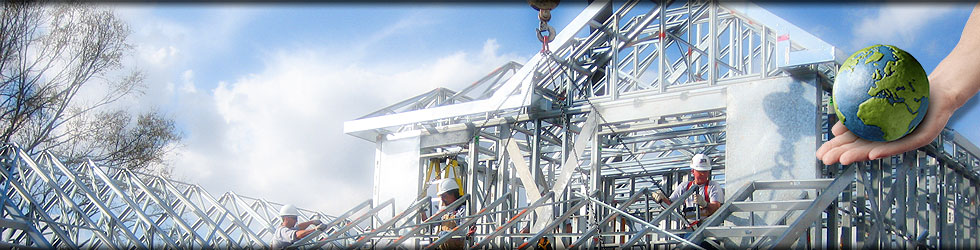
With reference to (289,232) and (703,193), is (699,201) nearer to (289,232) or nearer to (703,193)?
(703,193)

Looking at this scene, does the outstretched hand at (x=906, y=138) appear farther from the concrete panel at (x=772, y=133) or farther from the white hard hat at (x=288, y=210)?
the white hard hat at (x=288, y=210)

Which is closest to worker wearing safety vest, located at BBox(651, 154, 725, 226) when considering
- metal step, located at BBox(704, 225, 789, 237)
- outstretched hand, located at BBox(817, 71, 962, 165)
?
metal step, located at BBox(704, 225, 789, 237)

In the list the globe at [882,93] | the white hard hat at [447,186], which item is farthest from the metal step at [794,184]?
the globe at [882,93]

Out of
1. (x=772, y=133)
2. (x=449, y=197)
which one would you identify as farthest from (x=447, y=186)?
(x=772, y=133)

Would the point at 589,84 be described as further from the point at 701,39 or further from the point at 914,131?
the point at 914,131

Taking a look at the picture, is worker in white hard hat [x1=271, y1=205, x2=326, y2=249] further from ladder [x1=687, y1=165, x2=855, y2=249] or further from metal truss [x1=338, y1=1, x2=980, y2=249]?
ladder [x1=687, y1=165, x2=855, y2=249]

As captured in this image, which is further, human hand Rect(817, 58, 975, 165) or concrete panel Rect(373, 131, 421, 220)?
concrete panel Rect(373, 131, 421, 220)

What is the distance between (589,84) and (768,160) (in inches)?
158

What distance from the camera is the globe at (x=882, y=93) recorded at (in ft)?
16.1

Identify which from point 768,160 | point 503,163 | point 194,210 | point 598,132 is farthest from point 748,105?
point 194,210

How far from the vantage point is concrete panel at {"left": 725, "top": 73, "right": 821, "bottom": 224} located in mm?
11852

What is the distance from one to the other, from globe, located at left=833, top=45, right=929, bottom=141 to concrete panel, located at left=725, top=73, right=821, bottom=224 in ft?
20.4

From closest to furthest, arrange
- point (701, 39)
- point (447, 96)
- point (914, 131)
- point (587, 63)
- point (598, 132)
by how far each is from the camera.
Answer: point (914, 131), point (598, 132), point (587, 63), point (447, 96), point (701, 39)

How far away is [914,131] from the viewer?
4.95 meters
